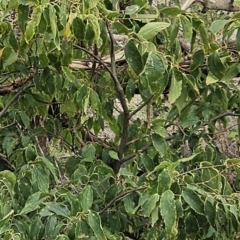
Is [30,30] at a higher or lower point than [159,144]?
higher

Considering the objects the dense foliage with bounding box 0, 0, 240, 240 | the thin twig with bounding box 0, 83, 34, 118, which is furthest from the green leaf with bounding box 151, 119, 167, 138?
the thin twig with bounding box 0, 83, 34, 118

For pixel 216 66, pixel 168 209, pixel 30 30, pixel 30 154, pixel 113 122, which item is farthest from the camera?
pixel 113 122

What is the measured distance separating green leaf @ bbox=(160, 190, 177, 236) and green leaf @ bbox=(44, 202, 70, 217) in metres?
0.19

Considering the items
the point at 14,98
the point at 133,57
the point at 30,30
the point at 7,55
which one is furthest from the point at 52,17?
the point at 14,98

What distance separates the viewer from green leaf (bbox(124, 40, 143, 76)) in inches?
42.7

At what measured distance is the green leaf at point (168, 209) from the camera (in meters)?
0.95

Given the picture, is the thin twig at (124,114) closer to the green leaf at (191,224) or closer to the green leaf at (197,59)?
the green leaf at (197,59)

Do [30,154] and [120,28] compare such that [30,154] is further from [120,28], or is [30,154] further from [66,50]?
[120,28]

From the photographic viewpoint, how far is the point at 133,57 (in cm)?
109

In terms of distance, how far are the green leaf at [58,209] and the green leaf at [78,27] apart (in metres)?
0.32

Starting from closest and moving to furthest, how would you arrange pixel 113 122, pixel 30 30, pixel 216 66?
1. pixel 30 30
2. pixel 216 66
3. pixel 113 122

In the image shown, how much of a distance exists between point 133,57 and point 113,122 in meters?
0.46

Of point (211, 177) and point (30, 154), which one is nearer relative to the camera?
point (211, 177)

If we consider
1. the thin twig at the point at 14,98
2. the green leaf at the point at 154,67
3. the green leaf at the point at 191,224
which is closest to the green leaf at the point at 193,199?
the green leaf at the point at 191,224
